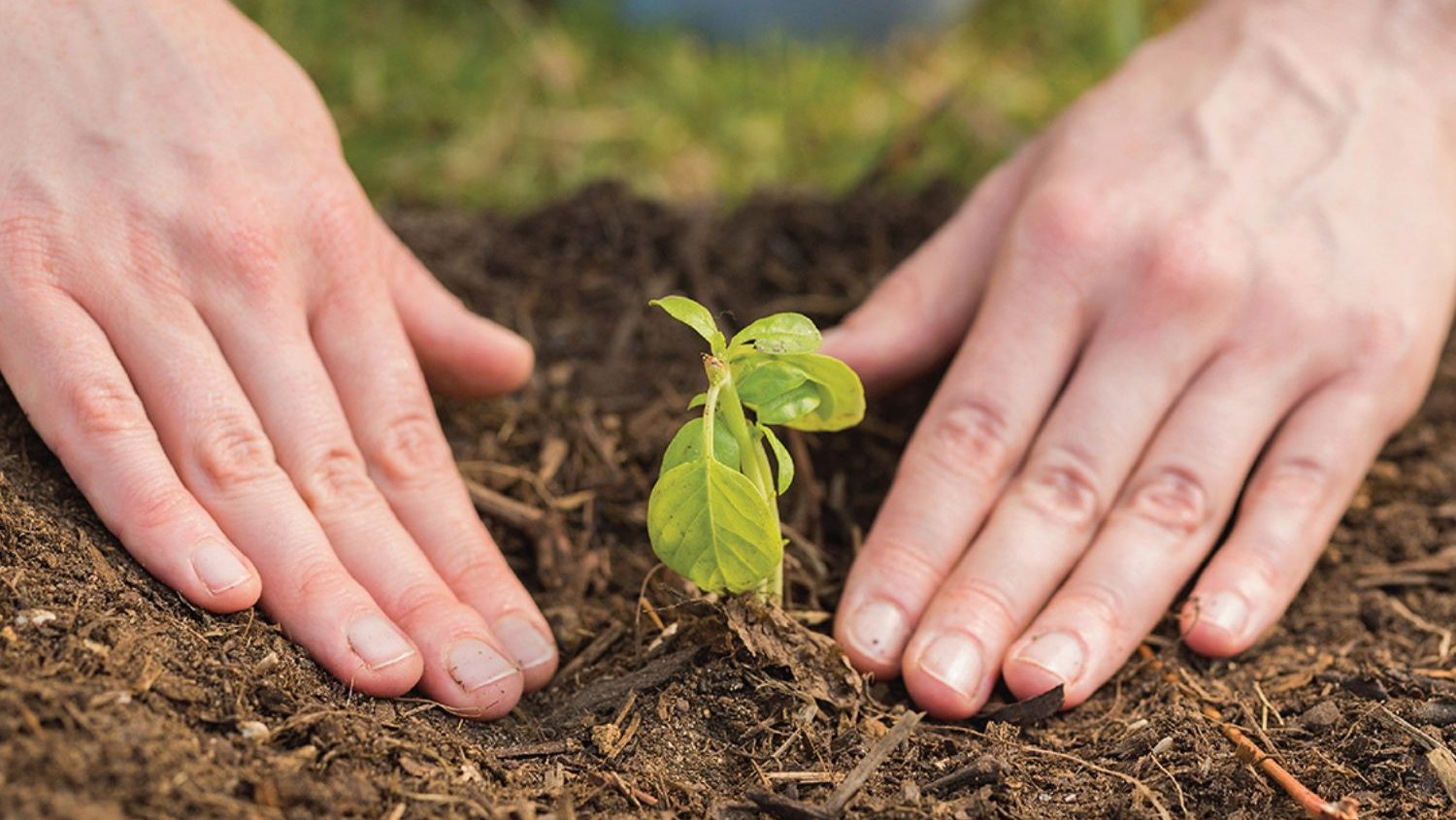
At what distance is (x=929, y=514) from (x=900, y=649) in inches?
9.7

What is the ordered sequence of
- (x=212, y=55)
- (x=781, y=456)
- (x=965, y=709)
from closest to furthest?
1. (x=781, y=456)
2. (x=965, y=709)
3. (x=212, y=55)

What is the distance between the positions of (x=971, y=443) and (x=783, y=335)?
0.67m

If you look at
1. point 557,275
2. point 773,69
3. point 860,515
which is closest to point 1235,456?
point 860,515

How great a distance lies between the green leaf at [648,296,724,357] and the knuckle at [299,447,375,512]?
2.06ft

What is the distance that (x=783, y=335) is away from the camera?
1.57m

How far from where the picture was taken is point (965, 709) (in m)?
1.83

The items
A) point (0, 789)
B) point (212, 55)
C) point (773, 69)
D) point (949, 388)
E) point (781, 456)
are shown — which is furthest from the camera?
point (773, 69)

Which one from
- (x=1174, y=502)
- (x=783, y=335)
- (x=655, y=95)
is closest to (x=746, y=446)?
(x=783, y=335)

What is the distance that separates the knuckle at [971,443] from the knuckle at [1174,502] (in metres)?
0.22

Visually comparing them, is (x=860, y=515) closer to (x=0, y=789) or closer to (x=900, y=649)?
(x=900, y=649)

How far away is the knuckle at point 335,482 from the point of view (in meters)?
1.89

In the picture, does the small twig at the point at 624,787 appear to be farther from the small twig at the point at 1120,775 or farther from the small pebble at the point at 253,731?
the small twig at the point at 1120,775

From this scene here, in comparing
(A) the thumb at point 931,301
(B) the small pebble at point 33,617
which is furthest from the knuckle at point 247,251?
(A) the thumb at point 931,301

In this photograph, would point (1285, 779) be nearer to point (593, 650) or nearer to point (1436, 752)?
point (1436, 752)
